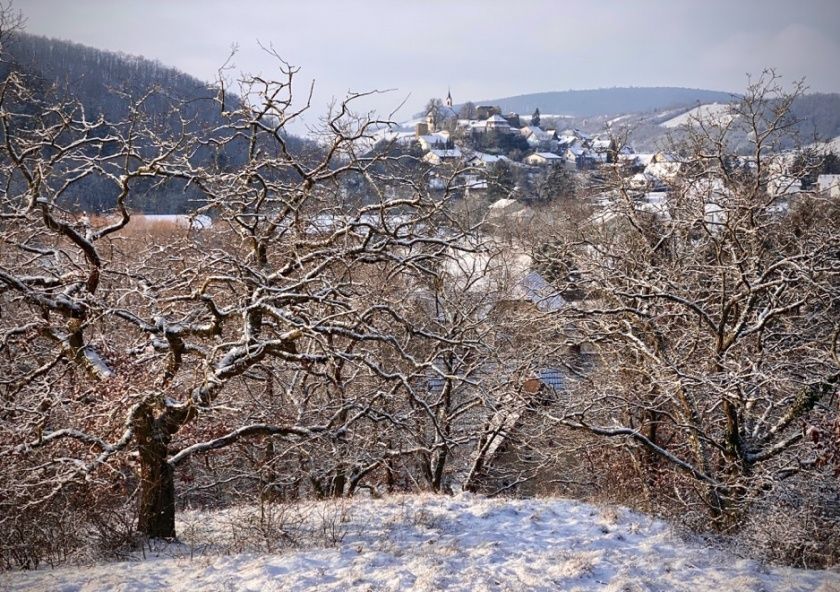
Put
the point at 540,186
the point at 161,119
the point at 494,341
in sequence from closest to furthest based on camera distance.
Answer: the point at 161,119, the point at 494,341, the point at 540,186

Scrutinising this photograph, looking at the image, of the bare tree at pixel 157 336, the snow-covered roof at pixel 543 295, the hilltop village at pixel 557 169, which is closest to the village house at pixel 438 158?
the hilltop village at pixel 557 169

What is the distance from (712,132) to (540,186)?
29.5 metres

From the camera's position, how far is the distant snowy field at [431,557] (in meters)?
4.84

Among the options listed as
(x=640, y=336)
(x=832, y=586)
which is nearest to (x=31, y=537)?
(x=832, y=586)

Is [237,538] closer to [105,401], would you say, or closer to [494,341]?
[105,401]

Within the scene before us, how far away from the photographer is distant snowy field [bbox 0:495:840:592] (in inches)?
191

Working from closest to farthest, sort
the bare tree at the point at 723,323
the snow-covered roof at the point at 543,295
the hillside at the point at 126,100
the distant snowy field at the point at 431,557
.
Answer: the distant snowy field at the point at 431,557 < the bare tree at the point at 723,323 < the hillside at the point at 126,100 < the snow-covered roof at the point at 543,295

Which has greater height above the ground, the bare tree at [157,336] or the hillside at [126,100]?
the hillside at [126,100]

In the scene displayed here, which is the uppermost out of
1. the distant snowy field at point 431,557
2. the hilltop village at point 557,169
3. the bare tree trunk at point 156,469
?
the hilltop village at point 557,169

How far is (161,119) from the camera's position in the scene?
344 inches

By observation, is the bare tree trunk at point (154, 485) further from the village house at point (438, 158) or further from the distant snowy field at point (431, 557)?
the village house at point (438, 158)

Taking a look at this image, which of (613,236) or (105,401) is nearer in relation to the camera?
(105,401)

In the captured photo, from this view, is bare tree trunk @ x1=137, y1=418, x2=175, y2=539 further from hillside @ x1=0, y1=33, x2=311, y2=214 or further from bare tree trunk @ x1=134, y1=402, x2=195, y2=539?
hillside @ x1=0, y1=33, x2=311, y2=214

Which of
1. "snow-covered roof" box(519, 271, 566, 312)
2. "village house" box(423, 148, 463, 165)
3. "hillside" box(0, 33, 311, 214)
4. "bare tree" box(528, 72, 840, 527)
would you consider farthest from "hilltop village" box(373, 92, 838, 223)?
"hillside" box(0, 33, 311, 214)
